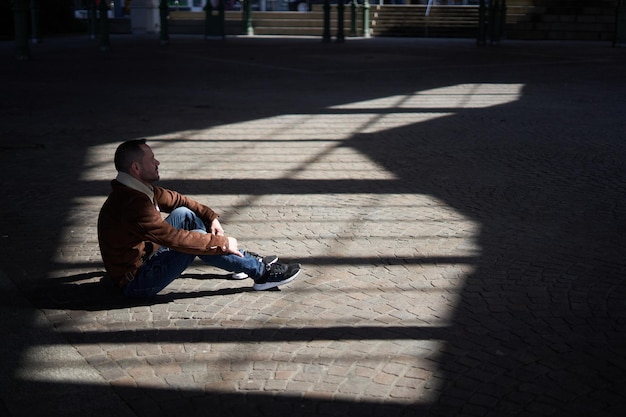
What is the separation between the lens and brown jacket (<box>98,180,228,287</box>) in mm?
4547

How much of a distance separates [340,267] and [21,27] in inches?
668

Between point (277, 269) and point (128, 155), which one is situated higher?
point (128, 155)

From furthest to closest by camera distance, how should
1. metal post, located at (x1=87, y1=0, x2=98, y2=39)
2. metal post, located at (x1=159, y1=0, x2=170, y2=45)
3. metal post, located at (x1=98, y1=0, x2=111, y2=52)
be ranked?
metal post, located at (x1=87, y1=0, x2=98, y2=39) → metal post, located at (x1=159, y1=0, x2=170, y2=45) → metal post, located at (x1=98, y1=0, x2=111, y2=52)

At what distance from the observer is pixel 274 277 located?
5.00 metres

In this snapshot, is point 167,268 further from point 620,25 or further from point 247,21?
point 247,21

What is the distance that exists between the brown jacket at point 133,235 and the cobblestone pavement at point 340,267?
0.27 metres

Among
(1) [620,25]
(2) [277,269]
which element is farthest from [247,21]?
(2) [277,269]

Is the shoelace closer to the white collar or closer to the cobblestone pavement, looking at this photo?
the cobblestone pavement

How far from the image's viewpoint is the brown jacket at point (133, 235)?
4547mm

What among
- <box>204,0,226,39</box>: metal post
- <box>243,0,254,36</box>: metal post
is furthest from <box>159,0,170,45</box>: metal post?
<box>243,0,254,36</box>: metal post

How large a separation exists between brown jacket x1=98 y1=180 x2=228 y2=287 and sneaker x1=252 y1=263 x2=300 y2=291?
15.6 inches

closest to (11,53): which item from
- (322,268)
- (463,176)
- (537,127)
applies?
(537,127)

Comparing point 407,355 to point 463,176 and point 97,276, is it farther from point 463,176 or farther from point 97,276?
point 463,176

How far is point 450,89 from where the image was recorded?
15.5m
